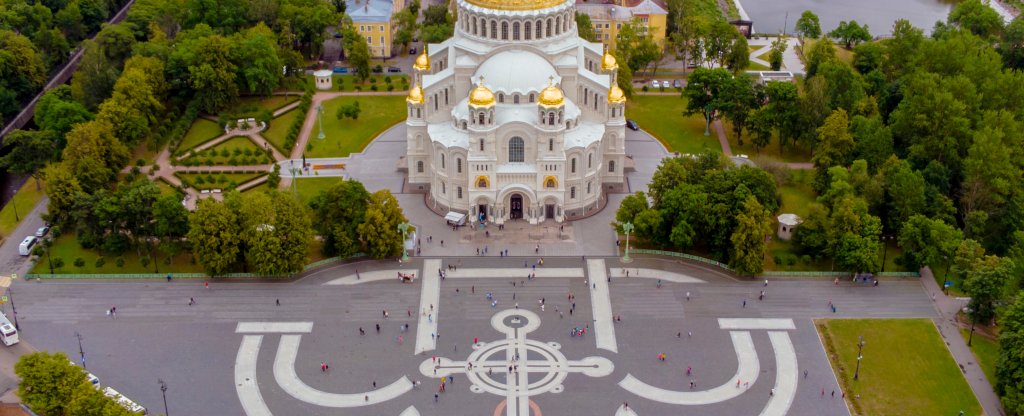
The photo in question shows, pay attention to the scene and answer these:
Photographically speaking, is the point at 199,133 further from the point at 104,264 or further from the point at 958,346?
the point at 958,346

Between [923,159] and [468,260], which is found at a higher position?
[923,159]

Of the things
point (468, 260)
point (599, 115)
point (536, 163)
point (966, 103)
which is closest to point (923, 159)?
point (966, 103)

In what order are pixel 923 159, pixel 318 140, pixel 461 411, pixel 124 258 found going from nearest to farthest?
pixel 461 411 → pixel 124 258 → pixel 923 159 → pixel 318 140

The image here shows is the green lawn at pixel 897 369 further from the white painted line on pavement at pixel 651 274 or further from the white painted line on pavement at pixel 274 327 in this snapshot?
the white painted line on pavement at pixel 274 327

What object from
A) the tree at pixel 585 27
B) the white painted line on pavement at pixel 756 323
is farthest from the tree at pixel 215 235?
the tree at pixel 585 27

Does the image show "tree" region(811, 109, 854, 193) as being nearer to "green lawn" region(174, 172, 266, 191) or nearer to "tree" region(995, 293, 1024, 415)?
"tree" region(995, 293, 1024, 415)

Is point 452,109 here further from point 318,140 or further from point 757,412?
point 757,412
